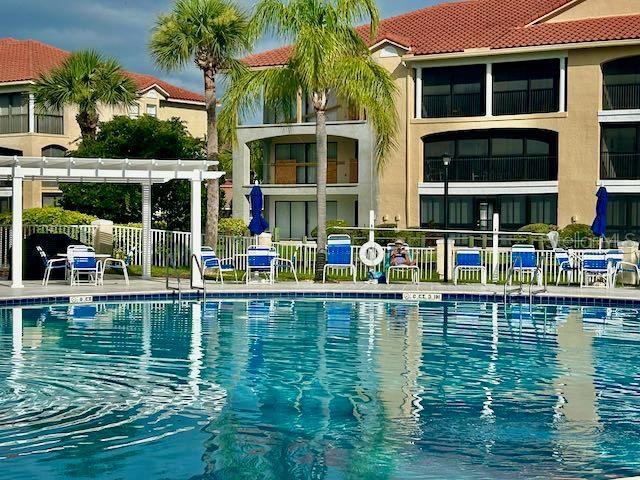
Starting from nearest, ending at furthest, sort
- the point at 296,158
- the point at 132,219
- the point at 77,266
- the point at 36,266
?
1. the point at 77,266
2. the point at 36,266
3. the point at 132,219
4. the point at 296,158

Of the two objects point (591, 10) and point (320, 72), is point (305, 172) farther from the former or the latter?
point (320, 72)

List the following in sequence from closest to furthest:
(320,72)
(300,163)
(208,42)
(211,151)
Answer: (320,72), (208,42), (211,151), (300,163)

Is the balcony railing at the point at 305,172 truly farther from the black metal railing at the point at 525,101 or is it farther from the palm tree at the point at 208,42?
the palm tree at the point at 208,42

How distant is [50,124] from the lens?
46.3 meters

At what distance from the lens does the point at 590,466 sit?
7480 mm

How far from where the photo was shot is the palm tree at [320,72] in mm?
22797

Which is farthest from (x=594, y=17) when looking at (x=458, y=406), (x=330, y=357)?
(x=458, y=406)

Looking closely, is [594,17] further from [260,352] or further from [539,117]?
[260,352]

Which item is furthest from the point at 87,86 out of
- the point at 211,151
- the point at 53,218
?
the point at 211,151

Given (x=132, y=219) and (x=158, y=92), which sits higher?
(x=158, y=92)

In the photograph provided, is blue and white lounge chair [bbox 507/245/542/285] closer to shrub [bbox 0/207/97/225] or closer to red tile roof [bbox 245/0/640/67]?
shrub [bbox 0/207/97/225]

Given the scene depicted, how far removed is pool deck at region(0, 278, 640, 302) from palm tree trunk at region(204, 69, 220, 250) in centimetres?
416

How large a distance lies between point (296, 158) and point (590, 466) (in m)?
34.1

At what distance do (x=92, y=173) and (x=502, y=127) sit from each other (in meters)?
19.0
